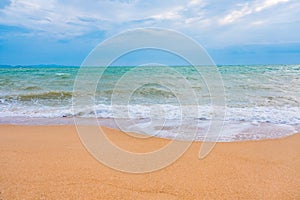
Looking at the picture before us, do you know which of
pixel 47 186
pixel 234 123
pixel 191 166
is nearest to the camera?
pixel 47 186

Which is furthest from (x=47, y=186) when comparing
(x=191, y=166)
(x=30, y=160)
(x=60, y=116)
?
(x=60, y=116)

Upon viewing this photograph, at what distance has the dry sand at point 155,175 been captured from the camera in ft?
8.40

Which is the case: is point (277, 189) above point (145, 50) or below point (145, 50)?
below

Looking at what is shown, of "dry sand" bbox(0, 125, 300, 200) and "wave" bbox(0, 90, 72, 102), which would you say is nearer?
"dry sand" bbox(0, 125, 300, 200)

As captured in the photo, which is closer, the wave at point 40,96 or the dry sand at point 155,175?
the dry sand at point 155,175

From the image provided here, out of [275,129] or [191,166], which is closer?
[191,166]

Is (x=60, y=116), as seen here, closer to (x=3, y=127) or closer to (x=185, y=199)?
(x=3, y=127)

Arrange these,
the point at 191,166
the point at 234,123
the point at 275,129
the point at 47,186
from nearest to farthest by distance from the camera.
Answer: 1. the point at 47,186
2. the point at 191,166
3. the point at 275,129
4. the point at 234,123

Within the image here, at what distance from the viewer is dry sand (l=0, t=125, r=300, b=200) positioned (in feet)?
8.40

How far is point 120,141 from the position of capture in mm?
4531

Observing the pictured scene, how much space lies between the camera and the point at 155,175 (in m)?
2.99

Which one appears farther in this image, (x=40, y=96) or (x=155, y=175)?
(x=40, y=96)

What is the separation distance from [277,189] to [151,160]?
5.09 ft

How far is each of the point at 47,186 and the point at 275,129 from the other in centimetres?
478
